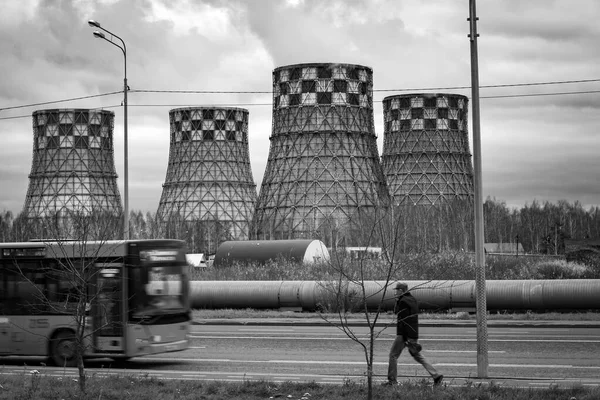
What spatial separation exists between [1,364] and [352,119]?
54994 millimetres

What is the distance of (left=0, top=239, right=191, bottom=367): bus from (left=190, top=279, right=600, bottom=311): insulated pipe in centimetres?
622

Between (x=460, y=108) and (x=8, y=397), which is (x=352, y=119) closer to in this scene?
(x=460, y=108)

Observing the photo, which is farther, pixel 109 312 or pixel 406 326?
pixel 109 312

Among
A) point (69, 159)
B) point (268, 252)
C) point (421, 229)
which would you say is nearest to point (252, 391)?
point (268, 252)

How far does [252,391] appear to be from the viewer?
38.9 ft

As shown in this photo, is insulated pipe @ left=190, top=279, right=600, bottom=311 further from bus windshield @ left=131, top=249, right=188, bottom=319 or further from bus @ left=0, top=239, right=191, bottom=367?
bus @ left=0, top=239, right=191, bottom=367

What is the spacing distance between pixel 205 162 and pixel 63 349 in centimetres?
6486

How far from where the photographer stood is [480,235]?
1359cm

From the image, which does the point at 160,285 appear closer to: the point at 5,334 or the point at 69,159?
the point at 5,334

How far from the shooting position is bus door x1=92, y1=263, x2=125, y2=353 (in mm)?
15930

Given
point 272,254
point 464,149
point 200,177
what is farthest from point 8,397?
point 464,149

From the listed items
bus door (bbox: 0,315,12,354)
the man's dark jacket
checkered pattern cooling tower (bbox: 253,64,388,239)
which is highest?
checkered pattern cooling tower (bbox: 253,64,388,239)

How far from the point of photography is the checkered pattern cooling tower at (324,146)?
7019 cm

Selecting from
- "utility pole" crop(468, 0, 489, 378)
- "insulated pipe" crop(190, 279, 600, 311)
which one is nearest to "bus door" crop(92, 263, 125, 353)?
"utility pole" crop(468, 0, 489, 378)
